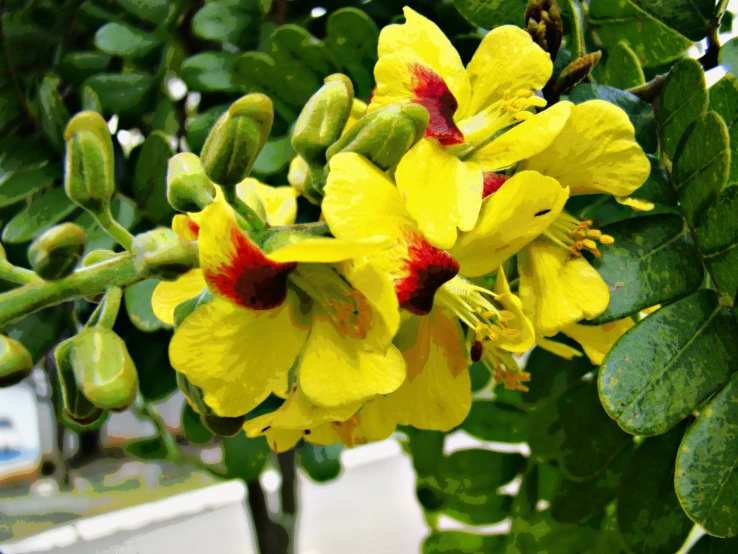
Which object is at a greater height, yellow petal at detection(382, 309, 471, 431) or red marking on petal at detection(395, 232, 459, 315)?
red marking on petal at detection(395, 232, 459, 315)

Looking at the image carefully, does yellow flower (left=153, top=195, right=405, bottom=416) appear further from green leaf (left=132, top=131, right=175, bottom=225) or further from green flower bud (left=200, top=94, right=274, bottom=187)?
green leaf (left=132, top=131, right=175, bottom=225)

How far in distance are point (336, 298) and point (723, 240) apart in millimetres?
216

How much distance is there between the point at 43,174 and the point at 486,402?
0.44 m

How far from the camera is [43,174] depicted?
1.82ft

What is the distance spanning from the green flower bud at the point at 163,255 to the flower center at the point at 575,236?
18 cm

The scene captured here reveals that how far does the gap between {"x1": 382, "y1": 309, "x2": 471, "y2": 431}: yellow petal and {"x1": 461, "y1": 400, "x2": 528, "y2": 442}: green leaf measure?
0.29 m

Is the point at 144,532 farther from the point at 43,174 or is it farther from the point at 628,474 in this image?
the point at 628,474

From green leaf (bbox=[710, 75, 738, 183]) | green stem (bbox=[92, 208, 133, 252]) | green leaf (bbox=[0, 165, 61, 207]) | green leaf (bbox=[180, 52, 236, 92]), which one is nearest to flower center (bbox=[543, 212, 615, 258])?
green leaf (bbox=[710, 75, 738, 183])

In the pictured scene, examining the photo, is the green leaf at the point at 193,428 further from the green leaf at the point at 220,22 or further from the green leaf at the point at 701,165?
the green leaf at the point at 701,165

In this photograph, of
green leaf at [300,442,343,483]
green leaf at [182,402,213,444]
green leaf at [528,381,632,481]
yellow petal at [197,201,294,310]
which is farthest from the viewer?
green leaf at [300,442,343,483]

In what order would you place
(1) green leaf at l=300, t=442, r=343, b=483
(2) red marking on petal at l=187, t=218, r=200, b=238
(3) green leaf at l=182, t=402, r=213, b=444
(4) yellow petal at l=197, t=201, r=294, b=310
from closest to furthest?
(4) yellow petal at l=197, t=201, r=294, b=310 < (2) red marking on petal at l=187, t=218, r=200, b=238 < (3) green leaf at l=182, t=402, r=213, b=444 < (1) green leaf at l=300, t=442, r=343, b=483

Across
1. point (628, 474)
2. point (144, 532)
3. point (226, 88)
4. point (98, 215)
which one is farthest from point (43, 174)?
point (144, 532)

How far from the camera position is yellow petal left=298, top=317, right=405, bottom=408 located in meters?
0.29

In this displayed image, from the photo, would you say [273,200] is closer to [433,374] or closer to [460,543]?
[433,374]
